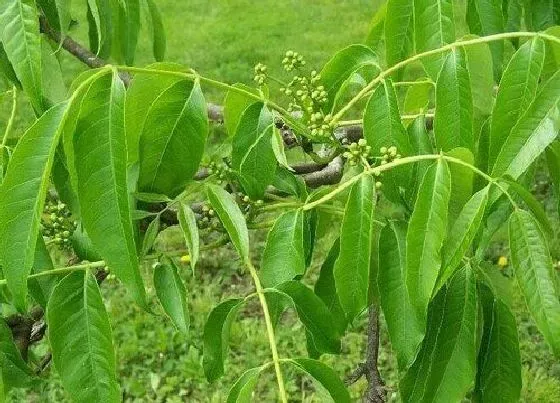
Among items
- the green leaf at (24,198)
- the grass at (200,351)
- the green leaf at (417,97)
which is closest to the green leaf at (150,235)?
the green leaf at (24,198)

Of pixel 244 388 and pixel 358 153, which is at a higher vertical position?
pixel 358 153

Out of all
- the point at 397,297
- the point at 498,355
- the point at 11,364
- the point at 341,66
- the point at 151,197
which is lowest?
the point at 11,364

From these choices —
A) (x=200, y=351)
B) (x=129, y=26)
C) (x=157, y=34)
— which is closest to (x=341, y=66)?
(x=129, y=26)

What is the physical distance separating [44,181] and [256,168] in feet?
1.13

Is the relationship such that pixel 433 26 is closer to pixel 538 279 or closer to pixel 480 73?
pixel 480 73

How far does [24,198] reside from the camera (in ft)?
2.90

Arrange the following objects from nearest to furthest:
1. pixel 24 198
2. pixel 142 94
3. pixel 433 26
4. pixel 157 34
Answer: pixel 24 198 → pixel 142 94 → pixel 433 26 → pixel 157 34

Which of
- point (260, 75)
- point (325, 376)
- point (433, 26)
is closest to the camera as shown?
point (325, 376)

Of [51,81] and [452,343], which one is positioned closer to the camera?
[452,343]

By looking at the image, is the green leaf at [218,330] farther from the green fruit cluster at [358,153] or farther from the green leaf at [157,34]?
the green leaf at [157,34]

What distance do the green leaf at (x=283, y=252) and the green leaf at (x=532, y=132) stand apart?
27 centimetres

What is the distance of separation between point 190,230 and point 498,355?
459mm

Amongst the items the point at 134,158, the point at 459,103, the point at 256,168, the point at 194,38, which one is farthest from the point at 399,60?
the point at 194,38

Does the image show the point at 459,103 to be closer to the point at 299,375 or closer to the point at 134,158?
the point at 134,158
